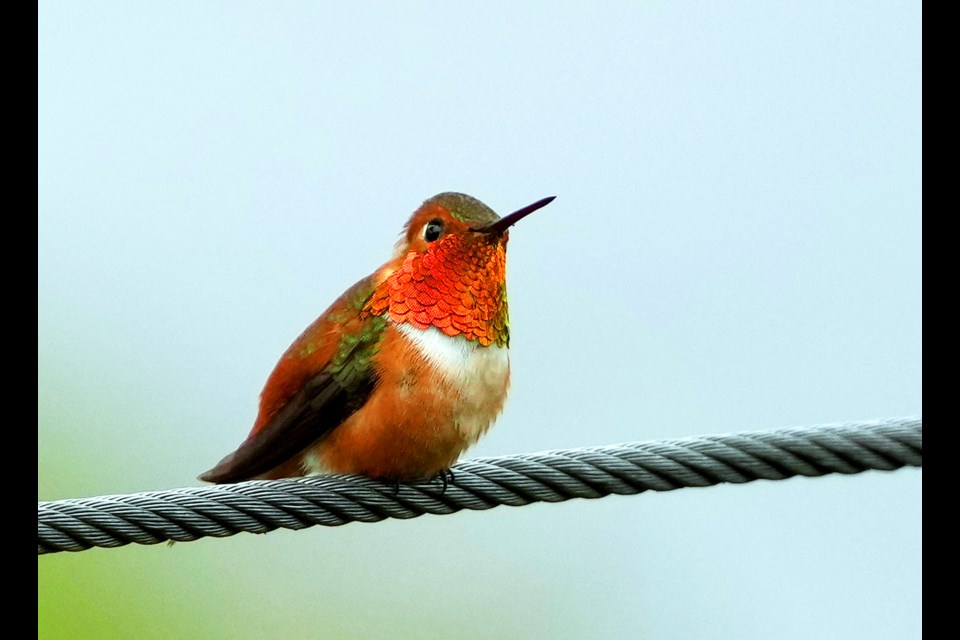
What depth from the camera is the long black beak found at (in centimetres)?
448

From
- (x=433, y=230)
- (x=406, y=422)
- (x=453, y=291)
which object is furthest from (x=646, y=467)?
(x=433, y=230)

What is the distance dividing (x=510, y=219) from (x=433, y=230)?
1.09ft

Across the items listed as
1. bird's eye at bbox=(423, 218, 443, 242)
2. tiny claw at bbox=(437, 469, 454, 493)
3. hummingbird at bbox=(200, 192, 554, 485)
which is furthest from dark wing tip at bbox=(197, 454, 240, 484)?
bird's eye at bbox=(423, 218, 443, 242)

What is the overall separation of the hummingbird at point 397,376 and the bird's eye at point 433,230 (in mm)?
41

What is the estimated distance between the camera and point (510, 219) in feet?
15.4

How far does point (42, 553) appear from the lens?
3475 mm

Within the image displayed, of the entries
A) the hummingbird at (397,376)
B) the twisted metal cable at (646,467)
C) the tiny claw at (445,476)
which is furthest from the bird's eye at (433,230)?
the twisted metal cable at (646,467)

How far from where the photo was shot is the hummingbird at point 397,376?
4.34m

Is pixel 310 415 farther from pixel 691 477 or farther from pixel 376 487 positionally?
pixel 691 477

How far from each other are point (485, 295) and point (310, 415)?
78 cm

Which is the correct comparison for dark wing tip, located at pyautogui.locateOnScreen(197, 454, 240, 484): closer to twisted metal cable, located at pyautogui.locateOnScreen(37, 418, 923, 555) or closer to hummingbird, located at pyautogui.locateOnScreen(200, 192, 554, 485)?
hummingbird, located at pyautogui.locateOnScreen(200, 192, 554, 485)

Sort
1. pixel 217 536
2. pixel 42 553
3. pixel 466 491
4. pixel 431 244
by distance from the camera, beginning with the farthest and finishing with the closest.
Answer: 1. pixel 431 244
2. pixel 466 491
3. pixel 217 536
4. pixel 42 553

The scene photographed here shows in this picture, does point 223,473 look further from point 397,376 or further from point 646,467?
point 646,467
